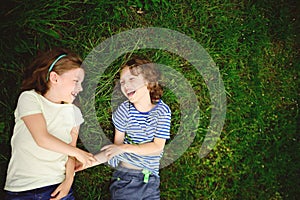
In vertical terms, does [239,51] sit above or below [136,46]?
below

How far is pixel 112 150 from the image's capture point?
3049 mm

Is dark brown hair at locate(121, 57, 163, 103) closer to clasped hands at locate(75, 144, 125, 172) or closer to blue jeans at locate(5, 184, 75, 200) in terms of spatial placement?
clasped hands at locate(75, 144, 125, 172)

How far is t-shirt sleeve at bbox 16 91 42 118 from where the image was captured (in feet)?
8.54

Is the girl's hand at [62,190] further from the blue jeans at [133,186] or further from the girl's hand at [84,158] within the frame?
the blue jeans at [133,186]

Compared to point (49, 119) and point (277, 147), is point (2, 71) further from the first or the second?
point (277, 147)

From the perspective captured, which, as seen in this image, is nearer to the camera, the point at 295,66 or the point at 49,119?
the point at 49,119

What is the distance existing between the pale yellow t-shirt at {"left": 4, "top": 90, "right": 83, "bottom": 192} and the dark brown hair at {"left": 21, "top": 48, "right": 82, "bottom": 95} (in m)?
0.09

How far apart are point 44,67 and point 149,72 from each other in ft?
2.60

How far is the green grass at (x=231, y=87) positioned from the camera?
317 centimetres

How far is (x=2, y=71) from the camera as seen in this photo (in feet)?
9.68

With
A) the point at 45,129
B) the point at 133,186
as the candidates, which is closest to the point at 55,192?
the point at 45,129

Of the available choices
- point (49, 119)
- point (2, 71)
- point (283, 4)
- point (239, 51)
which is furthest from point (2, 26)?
point (283, 4)

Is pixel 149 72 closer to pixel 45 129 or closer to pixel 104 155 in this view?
pixel 104 155

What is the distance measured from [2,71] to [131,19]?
1.07m
